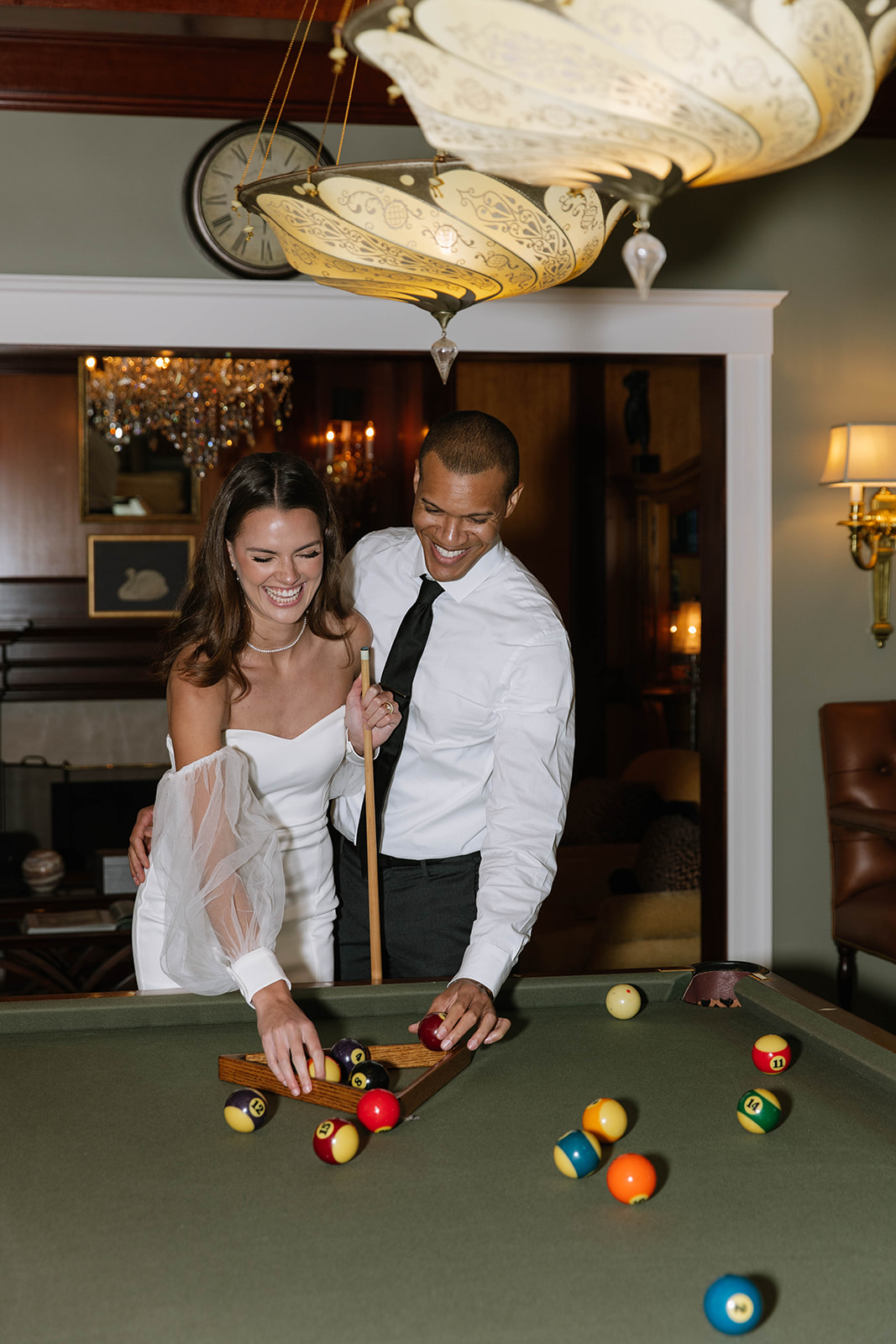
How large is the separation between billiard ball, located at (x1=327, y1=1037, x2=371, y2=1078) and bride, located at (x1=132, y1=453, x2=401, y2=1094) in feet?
0.10

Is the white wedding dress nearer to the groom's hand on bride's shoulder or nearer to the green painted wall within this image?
the groom's hand on bride's shoulder

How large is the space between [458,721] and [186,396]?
3.86 metres

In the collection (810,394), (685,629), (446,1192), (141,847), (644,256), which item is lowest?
(446,1192)

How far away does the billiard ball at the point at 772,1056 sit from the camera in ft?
5.18

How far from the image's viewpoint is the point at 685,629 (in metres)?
5.49

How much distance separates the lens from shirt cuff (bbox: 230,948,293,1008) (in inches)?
67.8

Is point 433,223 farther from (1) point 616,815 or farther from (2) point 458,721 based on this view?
(1) point 616,815

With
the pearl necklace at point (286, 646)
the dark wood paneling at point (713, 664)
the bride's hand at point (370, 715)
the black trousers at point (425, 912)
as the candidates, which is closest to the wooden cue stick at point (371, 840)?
the bride's hand at point (370, 715)

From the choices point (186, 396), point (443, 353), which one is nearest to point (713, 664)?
point (443, 353)

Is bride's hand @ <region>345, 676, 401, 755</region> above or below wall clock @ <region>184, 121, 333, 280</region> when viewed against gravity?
below

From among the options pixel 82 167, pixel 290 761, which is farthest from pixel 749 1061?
pixel 82 167

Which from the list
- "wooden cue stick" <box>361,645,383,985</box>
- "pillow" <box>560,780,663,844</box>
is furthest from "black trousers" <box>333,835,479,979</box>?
"pillow" <box>560,780,663,844</box>

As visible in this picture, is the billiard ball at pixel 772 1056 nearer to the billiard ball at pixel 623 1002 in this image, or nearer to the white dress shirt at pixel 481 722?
the billiard ball at pixel 623 1002

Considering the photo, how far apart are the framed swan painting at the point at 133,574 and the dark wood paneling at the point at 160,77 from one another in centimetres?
323
